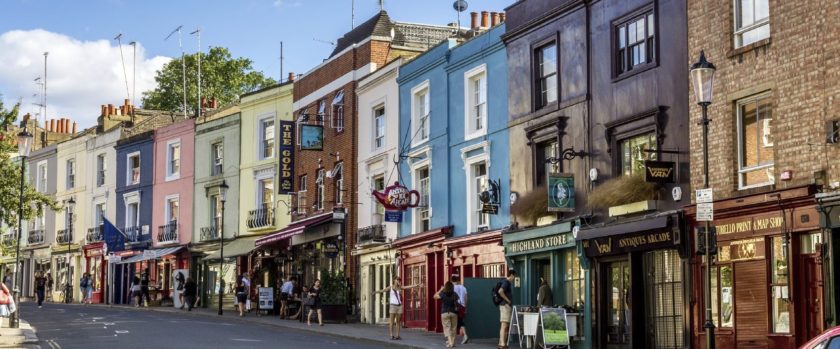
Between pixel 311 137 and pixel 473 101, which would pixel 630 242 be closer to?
pixel 473 101

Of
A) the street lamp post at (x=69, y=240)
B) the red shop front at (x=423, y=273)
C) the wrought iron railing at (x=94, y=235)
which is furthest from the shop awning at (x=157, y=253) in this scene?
the red shop front at (x=423, y=273)

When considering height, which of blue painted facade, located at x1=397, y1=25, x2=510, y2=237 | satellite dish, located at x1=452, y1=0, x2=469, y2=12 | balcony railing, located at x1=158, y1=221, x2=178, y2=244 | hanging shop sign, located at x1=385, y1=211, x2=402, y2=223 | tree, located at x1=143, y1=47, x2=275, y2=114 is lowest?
hanging shop sign, located at x1=385, y1=211, x2=402, y2=223

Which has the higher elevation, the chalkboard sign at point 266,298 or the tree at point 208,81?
the tree at point 208,81

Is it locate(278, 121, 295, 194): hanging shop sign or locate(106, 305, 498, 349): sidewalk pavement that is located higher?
locate(278, 121, 295, 194): hanging shop sign

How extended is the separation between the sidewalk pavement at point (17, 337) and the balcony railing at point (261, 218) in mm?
16985

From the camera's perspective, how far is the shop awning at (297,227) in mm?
42500

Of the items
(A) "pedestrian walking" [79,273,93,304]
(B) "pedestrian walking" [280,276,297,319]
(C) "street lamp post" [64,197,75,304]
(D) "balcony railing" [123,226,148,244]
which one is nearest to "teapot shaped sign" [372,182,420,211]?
(B) "pedestrian walking" [280,276,297,319]

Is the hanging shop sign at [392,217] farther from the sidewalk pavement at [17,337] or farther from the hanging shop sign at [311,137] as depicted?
the sidewalk pavement at [17,337]

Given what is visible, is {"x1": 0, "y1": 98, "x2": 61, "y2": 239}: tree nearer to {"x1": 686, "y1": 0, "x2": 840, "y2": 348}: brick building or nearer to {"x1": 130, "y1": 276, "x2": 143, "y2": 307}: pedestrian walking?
{"x1": 130, "y1": 276, "x2": 143, "y2": 307}: pedestrian walking

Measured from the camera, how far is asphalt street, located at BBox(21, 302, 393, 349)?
2691 centimetres

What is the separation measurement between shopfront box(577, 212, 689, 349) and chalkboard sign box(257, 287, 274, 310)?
19.4 metres

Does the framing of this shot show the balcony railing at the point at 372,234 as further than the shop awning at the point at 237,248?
No

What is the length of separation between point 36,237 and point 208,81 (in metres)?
15.1

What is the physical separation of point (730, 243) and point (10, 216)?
28566mm
